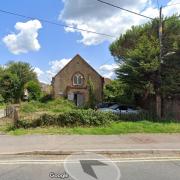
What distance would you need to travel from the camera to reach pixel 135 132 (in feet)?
47.3

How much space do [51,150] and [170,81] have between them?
10999 mm

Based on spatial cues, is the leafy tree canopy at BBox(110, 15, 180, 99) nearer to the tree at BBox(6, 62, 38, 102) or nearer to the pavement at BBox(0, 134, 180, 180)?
the pavement at BBox(0, 134, 180, 180)

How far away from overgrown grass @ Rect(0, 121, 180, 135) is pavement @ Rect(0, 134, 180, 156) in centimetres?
76

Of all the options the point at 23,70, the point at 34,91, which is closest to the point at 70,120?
the point at 34,91

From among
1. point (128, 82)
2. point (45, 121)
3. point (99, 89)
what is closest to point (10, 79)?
point (99, 89)

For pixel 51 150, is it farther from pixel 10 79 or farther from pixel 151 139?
pixel 10 79

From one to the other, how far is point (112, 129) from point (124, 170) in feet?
21.7

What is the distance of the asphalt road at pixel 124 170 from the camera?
23.7 feet

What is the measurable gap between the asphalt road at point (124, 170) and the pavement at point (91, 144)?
1.31 meters

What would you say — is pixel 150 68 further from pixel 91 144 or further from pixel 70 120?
pixel 91 144

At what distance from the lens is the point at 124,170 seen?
7898 millimetres

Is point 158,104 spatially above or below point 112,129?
above

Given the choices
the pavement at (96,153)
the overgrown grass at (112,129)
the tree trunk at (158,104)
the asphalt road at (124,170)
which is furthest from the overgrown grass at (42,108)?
the asphalt road at (124,170)

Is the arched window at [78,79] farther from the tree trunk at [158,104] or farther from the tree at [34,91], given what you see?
the tree trunk at [158,104]
